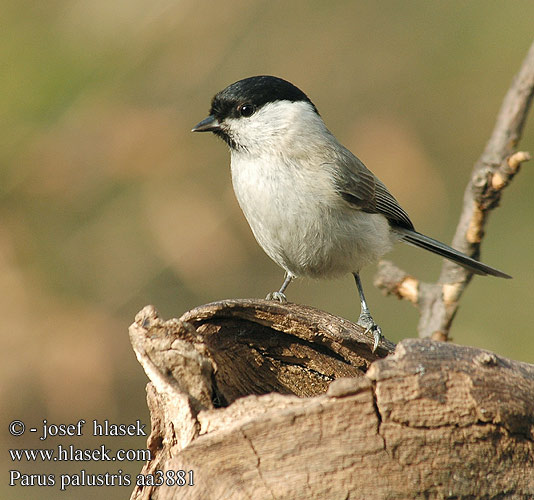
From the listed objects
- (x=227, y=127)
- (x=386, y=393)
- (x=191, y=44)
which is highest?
(x=191, y=44)

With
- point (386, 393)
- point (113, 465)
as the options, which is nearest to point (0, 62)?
point (113, 465)

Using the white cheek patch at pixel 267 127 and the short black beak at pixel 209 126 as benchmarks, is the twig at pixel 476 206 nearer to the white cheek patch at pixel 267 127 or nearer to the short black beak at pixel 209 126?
the white cheek patch at pixel 267 127

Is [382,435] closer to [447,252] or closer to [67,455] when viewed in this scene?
[447,252]

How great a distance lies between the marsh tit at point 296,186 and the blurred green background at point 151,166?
614mm

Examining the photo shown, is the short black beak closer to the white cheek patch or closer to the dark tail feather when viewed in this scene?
the white cheek patch

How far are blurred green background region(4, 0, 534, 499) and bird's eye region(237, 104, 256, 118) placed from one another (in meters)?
0.69

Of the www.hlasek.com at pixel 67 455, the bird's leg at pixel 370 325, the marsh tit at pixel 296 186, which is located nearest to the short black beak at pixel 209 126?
the marsh tit at pixel 296 186

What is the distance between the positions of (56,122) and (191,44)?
80 centimetres

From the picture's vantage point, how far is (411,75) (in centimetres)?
418

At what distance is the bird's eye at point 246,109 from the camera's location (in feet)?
9.91

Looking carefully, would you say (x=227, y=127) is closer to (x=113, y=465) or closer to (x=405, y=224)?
(x=405, y=224)

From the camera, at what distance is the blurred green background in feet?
11.2

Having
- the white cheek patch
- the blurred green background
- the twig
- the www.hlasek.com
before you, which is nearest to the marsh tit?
the white cheek patch

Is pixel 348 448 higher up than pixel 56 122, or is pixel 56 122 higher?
pixel 56 122
